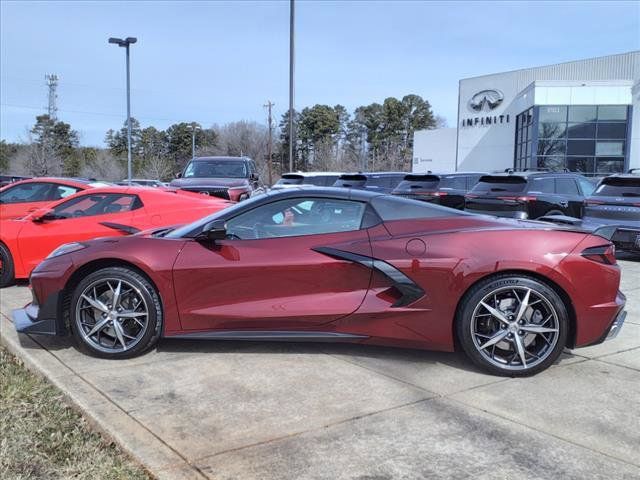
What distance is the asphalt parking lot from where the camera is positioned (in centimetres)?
296

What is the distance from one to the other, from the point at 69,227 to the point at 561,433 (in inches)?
249

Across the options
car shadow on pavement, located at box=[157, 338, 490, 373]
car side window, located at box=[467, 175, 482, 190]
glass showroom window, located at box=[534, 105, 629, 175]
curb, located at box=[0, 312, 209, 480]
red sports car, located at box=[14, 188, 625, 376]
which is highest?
glass showroom window, located at box=[534, 105, 629, 175]

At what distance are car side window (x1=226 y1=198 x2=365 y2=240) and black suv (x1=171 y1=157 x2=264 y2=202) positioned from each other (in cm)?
755

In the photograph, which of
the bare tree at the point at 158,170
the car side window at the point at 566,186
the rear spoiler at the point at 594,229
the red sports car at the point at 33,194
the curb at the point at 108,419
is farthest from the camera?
the bare tree at the point at 158,170

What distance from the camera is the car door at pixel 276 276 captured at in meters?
4.32

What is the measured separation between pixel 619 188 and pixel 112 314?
8978mm

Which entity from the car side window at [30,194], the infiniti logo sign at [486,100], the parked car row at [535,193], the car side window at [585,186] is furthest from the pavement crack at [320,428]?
the infiniti logo sign at [486,100]

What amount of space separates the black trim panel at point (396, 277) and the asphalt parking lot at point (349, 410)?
534 mm

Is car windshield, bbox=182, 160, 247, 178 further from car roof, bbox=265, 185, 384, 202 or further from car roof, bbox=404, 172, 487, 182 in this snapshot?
car roof, bbox=265, 185, 384, 202

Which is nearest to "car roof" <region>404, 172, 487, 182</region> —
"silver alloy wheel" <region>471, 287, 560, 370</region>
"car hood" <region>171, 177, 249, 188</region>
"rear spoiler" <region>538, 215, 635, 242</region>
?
"car hood" <region>171, 177, 249, 188</region>

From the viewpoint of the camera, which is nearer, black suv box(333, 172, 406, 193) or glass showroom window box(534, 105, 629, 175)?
black suv box(333, 172, 406, 193)

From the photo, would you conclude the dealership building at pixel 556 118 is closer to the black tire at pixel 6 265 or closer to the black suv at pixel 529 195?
the black suv at pixel 529 195

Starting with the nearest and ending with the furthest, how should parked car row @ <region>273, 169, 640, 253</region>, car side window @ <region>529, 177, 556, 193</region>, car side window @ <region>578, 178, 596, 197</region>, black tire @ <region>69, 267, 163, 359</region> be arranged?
black tire @ <region>69, 267, 163, 359</region>
parked car row @ <region>273, 169, 640, 253</region>
car side window @ <region>529, 177, 556, 193</region>
car side window @ <region>578, 178, 596, 197</region>

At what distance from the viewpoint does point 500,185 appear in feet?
40.4
